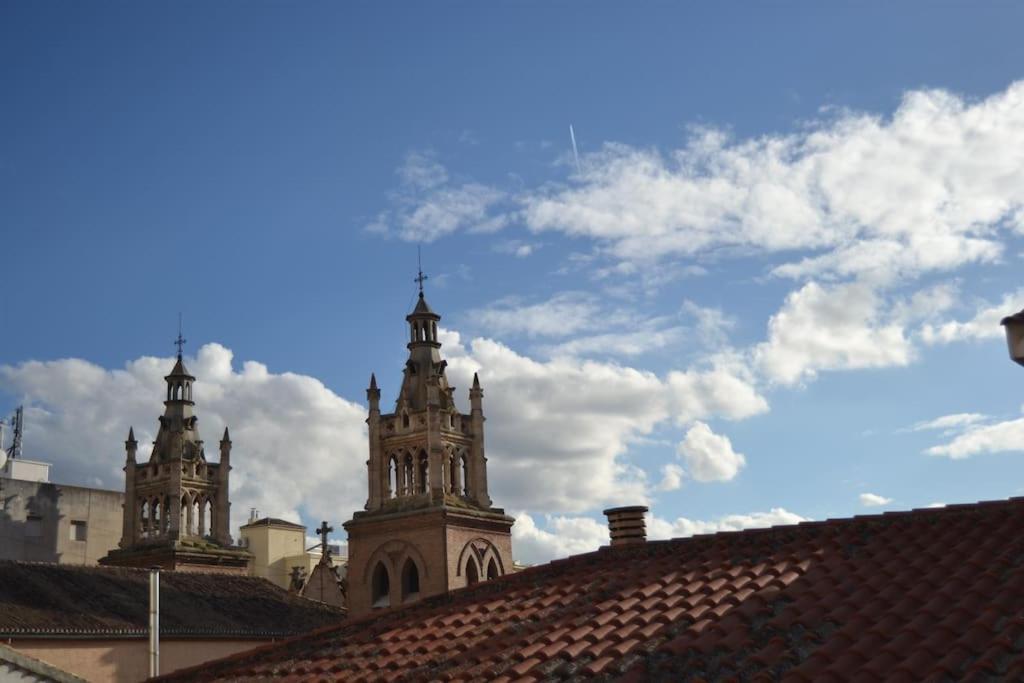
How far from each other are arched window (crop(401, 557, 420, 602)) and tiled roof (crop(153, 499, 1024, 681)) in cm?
2699

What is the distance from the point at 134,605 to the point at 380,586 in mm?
10459

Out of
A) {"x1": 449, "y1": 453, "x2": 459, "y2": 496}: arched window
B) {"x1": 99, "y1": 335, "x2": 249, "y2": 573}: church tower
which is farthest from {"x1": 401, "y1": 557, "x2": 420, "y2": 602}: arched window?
{"x1": 99, "y1": 335, "x2": 249, "y2": 573}: church tower

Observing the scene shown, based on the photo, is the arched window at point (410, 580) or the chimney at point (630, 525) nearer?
the chimney at point (630, 525)

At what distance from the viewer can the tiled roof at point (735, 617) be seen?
799cm

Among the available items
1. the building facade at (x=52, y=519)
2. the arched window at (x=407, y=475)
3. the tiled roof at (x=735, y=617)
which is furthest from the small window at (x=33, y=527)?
the tiled roof at (x=735, y=617)

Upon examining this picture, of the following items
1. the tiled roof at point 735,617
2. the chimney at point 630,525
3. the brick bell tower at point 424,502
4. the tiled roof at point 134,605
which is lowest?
the tiled roof at point 735,617

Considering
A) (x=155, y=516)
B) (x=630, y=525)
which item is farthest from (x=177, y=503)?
(x=630, y=525)

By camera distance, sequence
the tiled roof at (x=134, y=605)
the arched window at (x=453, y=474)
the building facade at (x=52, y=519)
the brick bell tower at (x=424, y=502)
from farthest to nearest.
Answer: the building facade at (x=52, y=519), the arched window at (x=453, y=474), the brick bell tower at (x=424, y=502), the tiled roof at (x=134, y=605)

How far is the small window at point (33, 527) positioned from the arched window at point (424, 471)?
1679 centimetres

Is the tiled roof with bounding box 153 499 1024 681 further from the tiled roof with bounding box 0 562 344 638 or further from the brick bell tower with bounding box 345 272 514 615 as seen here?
the brick bell tower with bounding box 345 272 514 615

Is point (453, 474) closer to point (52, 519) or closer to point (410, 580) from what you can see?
point (410, 580)

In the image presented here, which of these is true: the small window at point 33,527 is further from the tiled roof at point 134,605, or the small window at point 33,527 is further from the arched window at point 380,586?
the arched window at point 380,586

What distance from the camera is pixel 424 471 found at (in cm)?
4072

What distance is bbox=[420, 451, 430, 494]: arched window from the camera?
4056 centimetres
